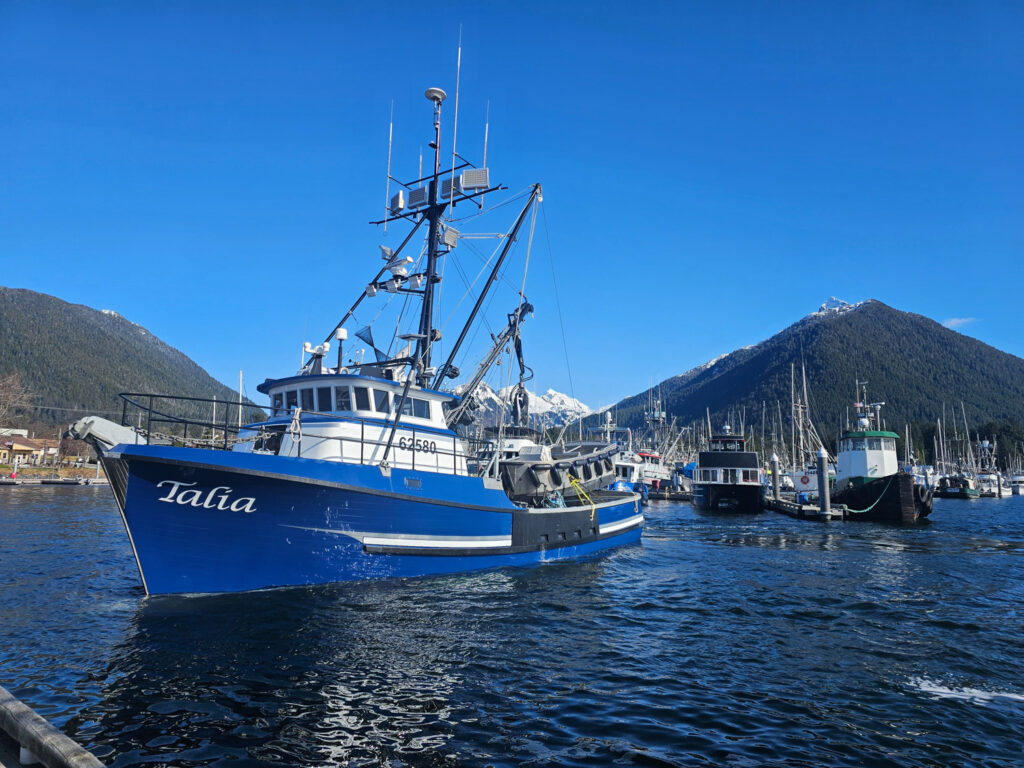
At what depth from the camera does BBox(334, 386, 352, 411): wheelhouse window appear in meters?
14.7

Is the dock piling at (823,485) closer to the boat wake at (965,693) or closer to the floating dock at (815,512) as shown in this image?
the floating dock at (815,512)

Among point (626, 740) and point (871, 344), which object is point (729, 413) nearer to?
point (871, 344)

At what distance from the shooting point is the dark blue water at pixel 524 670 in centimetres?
617

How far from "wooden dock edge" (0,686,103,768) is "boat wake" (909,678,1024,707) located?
9404mm

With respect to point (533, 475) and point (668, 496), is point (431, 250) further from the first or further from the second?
point (668, 496)

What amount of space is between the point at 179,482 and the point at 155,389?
18270cm

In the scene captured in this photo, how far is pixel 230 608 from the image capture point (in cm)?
1079

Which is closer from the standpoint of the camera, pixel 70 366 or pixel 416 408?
pixel 416 408

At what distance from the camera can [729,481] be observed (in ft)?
151

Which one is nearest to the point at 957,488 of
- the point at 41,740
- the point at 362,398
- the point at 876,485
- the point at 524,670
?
the point at 876,485

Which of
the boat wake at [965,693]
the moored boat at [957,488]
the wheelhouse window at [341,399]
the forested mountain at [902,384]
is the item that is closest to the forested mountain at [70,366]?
the wheelhouse window at [341,399]

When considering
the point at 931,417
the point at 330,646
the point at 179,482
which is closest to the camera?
the point at 330,646

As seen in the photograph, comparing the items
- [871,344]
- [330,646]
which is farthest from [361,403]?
[871,344]

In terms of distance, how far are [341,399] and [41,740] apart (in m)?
10.8
